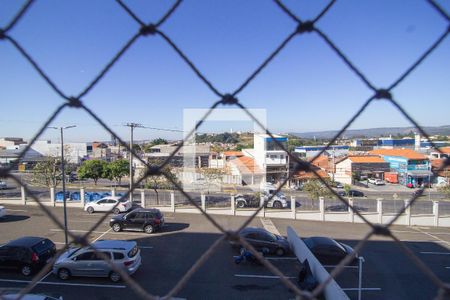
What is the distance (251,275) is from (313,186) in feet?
22.2

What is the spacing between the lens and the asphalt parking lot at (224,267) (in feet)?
18.1

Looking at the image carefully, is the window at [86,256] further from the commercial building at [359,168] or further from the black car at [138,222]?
the commercial building at [359,168]

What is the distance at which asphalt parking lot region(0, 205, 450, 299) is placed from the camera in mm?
5527

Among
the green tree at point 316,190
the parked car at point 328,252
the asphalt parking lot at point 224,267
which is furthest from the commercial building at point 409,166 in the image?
the parked car at point 328,252

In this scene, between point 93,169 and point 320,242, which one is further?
point 93,169

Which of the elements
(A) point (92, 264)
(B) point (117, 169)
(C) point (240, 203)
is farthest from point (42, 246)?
(B) point (117, 169)

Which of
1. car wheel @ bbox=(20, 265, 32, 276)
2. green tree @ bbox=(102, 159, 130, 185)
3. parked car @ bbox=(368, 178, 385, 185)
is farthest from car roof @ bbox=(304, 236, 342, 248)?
parked car @ bbox=(368, 178, 385, 185)

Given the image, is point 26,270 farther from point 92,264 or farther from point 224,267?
point 224,267

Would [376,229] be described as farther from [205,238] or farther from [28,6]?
[205,238]

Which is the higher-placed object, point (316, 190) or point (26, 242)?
point (316, 190)

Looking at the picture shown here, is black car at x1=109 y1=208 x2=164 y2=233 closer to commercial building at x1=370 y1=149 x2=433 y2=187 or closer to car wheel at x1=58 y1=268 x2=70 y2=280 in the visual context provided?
car wheel at x1=58 y1=268 x2=70 y2=280

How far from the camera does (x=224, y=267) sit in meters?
6.58

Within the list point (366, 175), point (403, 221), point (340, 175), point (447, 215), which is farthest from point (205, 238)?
point (366, 175)

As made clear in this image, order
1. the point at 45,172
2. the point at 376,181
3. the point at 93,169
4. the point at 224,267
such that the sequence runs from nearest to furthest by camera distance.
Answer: the point at 224,267, the point at 45,172, the point at 93,169, the point at 376,181
